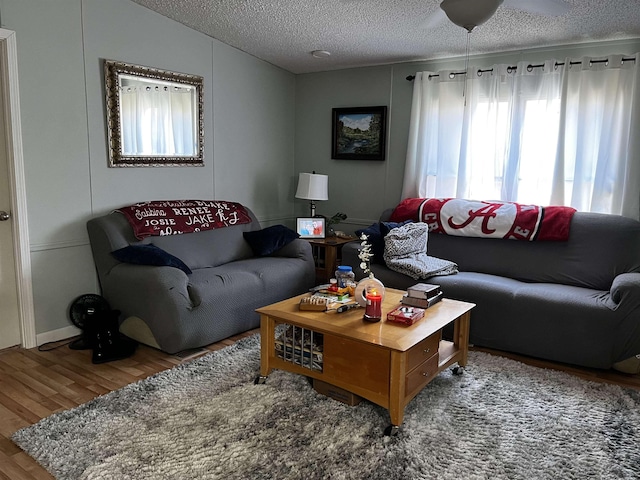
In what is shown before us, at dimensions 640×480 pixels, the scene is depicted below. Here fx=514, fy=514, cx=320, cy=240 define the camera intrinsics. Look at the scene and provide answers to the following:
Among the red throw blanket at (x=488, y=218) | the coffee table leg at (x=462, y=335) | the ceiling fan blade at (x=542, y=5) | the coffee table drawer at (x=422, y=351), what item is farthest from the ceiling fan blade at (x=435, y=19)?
the coffee table drawer at (x=422, y=351)

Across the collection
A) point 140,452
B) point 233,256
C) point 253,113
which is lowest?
point 140,452

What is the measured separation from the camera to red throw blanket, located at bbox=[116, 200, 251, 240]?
367cm

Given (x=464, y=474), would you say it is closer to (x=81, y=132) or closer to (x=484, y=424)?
(x=484, y=424)

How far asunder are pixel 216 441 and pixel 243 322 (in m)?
1.39

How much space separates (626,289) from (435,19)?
2106 mm

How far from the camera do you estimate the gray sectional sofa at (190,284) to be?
320 cm

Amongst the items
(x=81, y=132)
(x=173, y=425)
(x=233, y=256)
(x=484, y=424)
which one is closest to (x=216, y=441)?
(x=173, y=425)

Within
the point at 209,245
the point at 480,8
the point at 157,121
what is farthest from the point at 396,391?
the point at 157,121

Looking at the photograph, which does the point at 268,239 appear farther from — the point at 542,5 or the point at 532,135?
the point at 542,5

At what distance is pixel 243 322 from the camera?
3.62 meters

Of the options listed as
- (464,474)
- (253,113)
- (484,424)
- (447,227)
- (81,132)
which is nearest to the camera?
(464,474)

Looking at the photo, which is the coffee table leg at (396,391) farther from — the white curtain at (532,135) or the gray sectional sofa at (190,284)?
the white curtain at (532,135)

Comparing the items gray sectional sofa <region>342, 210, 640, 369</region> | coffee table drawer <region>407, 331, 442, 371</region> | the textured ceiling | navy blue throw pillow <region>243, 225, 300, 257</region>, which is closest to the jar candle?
coffee table drawer <region>407, 331, 442, 371</region>

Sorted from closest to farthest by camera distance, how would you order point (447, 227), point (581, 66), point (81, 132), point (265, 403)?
point (265, 403), point (81, 132), point (581, 66), point (447, 227)
